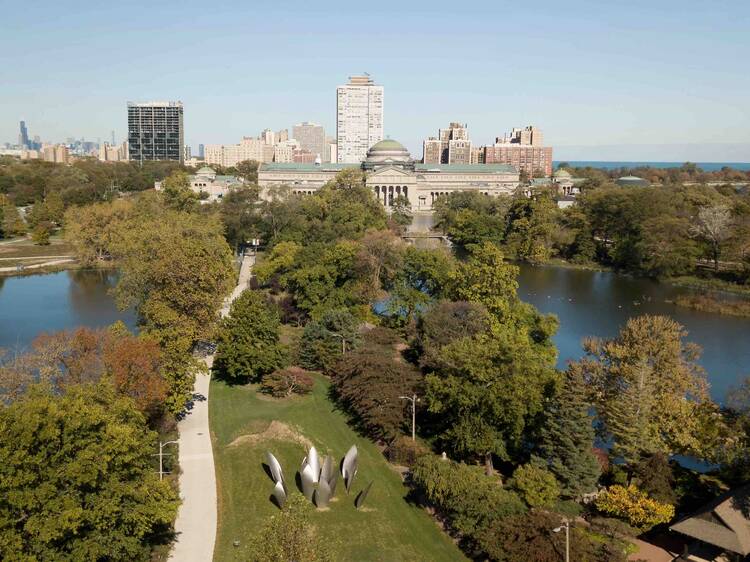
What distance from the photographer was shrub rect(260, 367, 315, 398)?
23.1 m

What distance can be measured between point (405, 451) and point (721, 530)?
800 cm

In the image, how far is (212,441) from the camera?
19656 mm

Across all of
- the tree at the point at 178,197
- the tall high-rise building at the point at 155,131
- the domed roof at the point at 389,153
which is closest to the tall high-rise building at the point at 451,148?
the domed roof at the point at 389,153

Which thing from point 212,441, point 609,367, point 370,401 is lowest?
point 212,441

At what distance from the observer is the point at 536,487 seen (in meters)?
15.1

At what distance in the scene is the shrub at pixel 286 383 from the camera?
23.1 metres

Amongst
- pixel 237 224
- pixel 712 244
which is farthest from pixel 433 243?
pixel 712 244

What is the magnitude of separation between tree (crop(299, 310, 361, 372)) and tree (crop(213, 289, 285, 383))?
1.63m

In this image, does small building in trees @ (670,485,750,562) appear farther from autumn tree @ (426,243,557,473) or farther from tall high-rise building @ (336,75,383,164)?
tall high-rise building @ (336,75,383,164)

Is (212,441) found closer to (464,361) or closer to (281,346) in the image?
(281,346)

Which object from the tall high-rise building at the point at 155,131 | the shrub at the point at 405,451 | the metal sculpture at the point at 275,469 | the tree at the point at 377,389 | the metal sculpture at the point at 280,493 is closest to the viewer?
the metal sculpture at the point at 280,493

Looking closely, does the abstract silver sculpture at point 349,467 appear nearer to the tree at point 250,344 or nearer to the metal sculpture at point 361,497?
the metal sculpture at point 361,497

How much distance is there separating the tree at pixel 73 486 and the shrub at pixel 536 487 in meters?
7.85

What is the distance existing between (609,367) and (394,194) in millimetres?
76954
